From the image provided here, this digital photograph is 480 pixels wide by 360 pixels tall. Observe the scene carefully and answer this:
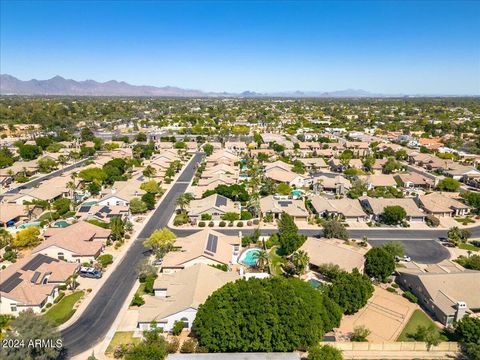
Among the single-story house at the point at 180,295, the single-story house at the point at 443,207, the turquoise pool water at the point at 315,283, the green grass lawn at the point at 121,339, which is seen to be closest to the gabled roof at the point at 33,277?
the green grass lawn at the point at 121,339

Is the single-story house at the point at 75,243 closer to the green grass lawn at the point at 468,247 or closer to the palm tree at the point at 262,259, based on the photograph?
the palm tree at the point at 262,259

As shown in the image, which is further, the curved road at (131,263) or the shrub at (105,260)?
the shrub at (105,260)

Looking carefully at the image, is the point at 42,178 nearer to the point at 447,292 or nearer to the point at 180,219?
the point at 180,219

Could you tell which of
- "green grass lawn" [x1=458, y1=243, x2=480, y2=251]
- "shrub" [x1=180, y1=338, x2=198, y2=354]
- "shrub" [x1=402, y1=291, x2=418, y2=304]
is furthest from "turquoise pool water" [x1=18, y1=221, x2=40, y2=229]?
"green grass lawn" [x1=458, y1=243, x2=480, y2=251]

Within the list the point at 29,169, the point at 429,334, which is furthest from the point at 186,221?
the point at 29,169

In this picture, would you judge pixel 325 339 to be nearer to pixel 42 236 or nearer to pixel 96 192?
pixel 42 236
